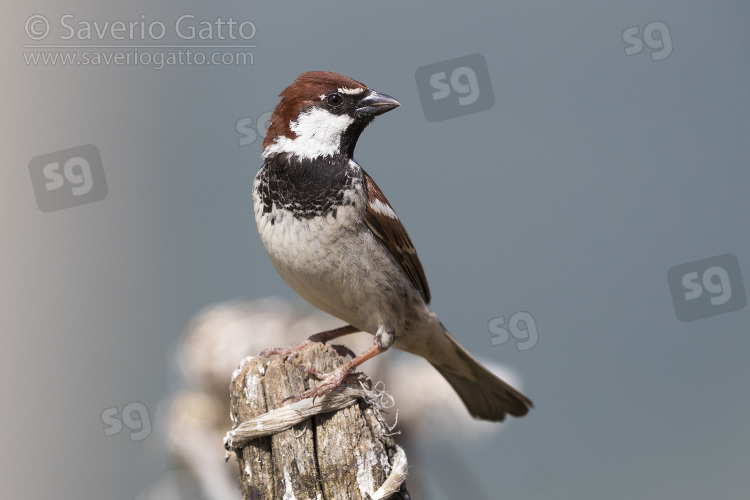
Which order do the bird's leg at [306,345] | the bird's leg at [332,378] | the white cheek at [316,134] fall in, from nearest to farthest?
the bird's leg at [332,378]
the bird's leg at [306,345]
the white cheek at [316,134]

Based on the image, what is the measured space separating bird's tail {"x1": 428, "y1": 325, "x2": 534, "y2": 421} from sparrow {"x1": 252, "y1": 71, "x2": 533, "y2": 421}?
425mm

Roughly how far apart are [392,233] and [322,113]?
0.64 meters

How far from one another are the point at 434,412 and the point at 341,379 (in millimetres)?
1735

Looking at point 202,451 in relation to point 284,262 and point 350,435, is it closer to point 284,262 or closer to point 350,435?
point 284,262

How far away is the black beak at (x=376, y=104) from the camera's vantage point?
127 inches

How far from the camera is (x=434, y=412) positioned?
4.07m

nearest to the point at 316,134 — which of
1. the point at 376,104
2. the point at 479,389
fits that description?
the point at 376,104

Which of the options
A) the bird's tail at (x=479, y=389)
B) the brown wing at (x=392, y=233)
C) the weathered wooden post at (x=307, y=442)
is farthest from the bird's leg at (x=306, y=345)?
the bird's tail at (x=479, y=389)

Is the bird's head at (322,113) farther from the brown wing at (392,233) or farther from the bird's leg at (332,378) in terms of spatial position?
the bird's leg at (332,378)

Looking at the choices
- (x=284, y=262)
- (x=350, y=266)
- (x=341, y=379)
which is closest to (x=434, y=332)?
(x=350, y=266)

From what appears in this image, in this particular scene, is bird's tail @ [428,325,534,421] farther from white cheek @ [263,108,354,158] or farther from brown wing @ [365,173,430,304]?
white cheek @ [263,108,354,158]

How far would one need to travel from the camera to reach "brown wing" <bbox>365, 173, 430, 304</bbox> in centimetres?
322

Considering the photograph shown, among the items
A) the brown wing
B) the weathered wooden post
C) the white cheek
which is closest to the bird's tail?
the brown wing

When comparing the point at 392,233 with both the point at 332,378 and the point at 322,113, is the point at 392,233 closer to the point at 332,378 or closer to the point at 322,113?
the point at 322,113
